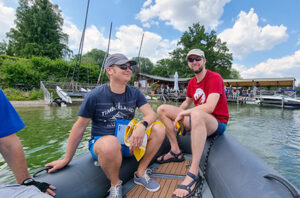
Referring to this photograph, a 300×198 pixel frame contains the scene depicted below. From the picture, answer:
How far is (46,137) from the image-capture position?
4957 millimetres

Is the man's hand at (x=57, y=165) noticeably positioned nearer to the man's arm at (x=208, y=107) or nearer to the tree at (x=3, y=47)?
the man's arm at (x=208, y=107)

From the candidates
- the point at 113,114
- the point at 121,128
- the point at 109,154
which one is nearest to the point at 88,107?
the point at 113,114

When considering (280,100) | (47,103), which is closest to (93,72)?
(47,103)

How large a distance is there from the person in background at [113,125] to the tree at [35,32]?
105ft

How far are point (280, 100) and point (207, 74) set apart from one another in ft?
54.3

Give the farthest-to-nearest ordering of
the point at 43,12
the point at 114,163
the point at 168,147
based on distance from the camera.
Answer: the point at 43,12 → the point at 168,147 → the point at 114,163

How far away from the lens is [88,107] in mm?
1544

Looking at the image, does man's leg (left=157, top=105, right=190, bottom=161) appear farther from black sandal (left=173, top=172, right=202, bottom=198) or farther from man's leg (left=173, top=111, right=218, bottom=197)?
black sandal (left=173, top=172, right=202, bottom=198)

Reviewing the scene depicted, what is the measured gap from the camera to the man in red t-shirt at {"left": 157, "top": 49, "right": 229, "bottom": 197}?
5.13 feet

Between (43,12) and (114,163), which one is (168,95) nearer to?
(114,163)

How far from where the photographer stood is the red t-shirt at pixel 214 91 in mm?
1970

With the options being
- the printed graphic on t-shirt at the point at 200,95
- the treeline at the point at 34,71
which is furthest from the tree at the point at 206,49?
the printed graphic on t-shirt at the point at 200,95

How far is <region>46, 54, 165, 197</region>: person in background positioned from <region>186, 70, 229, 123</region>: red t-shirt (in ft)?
2.71

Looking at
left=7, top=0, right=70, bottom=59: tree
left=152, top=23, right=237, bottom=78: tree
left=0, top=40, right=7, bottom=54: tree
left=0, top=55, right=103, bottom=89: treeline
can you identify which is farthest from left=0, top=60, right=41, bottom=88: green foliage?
left=152, top=23, right=237, bottom=78: tree
